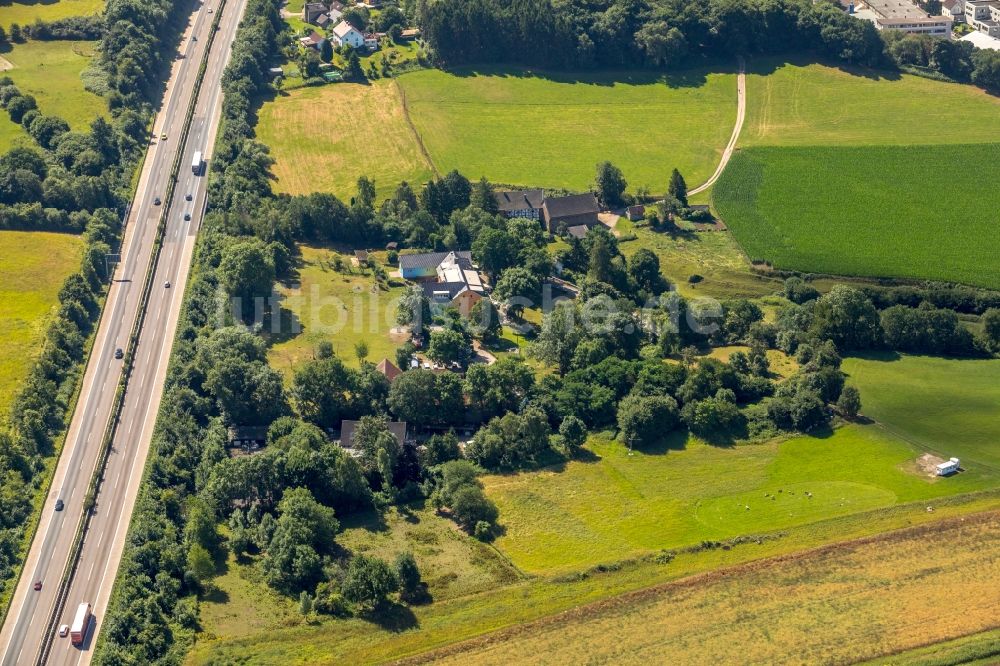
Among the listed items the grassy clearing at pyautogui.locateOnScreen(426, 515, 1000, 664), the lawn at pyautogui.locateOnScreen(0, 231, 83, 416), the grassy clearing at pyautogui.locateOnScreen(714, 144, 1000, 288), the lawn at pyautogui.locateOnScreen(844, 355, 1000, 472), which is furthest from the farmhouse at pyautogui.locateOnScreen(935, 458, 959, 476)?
the lawn at pyautogui.locateOnScreen(0, 231, 83, 416)

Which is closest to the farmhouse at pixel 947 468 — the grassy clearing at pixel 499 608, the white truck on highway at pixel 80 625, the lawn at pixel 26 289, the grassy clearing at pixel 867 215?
the grassy clearing at pixel 499 608

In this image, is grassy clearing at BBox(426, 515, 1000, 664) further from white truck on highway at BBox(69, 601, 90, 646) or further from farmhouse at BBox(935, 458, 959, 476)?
white truck on highway at BBox(69, 601, 90, 646)

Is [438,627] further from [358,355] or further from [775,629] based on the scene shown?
[358,355]

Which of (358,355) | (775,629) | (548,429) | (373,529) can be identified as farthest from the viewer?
(358,355)

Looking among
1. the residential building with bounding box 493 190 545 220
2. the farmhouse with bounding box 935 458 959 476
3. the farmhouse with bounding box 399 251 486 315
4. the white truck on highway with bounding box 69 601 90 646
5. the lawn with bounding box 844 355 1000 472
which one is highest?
the residential building with bounding box 493 190 545 220

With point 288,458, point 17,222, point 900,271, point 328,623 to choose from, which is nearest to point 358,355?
point 288,458

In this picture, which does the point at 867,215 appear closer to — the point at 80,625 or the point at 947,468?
the point at 947,468

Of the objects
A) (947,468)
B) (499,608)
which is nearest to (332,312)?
(499,608)
